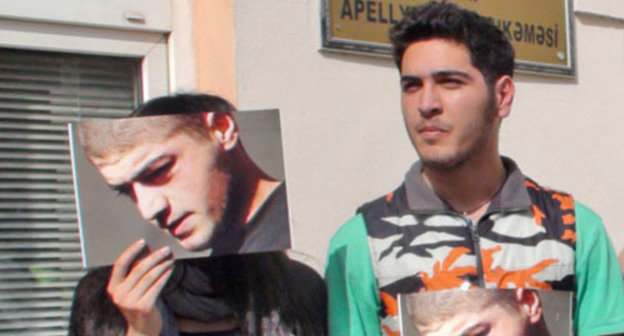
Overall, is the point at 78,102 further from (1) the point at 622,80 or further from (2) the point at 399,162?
(1) the point at 622,80

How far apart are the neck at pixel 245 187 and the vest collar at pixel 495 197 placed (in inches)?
13.2

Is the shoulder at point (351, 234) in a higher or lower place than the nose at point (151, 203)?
lower

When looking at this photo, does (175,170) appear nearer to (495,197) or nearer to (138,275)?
(138,275)

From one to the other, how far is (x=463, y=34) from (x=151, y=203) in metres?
0.78

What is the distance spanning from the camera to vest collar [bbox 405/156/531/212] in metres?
2.65

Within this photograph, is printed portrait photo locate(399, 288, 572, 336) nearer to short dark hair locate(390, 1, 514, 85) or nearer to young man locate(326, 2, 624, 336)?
young man locate(326, 2, 624, 336)

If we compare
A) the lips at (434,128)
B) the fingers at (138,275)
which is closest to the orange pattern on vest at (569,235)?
the lips at (434,128)

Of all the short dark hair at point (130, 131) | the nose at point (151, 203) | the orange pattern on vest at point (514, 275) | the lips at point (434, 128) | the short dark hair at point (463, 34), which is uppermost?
the short dark hair at point (463, 34)

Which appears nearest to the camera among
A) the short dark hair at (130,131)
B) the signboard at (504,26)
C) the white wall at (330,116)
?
the short dark hair at (130,131)

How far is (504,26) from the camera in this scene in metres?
4.98

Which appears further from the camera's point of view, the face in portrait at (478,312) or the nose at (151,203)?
the nose at (151,203)

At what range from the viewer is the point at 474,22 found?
8.82ft

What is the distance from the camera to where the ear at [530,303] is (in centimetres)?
250

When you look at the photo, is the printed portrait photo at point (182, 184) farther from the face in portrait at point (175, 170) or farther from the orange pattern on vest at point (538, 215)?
the orange pattern on vest at point (538, 215)
